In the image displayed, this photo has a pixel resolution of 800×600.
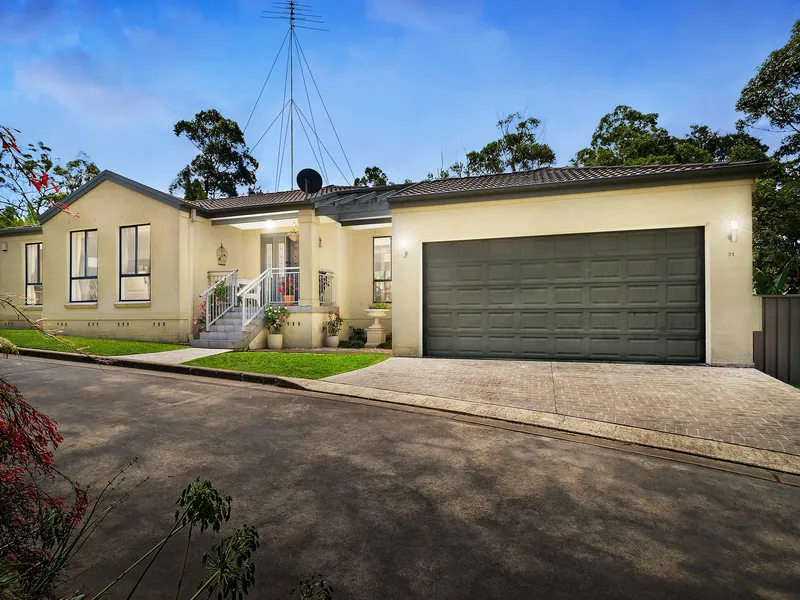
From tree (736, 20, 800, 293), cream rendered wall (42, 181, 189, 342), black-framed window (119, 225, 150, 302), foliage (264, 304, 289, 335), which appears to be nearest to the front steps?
foliage (264, 304, 289, 335)

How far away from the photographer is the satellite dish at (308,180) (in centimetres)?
1563

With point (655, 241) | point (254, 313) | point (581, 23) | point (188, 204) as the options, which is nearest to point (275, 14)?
point (188, 204)

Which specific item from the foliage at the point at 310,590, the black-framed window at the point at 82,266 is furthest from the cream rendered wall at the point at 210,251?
the foliage at the point at 310,590

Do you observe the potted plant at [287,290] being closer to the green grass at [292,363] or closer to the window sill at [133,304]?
the green grass at [292,363]

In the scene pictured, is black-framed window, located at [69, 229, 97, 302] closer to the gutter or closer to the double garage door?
the gutter

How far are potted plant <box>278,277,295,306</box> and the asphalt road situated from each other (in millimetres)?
8067

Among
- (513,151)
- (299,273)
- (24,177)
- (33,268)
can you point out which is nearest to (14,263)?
(33,268)

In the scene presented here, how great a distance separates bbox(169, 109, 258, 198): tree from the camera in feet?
102

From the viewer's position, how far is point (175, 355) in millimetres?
9695

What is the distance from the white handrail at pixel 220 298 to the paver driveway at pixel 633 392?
665 cm

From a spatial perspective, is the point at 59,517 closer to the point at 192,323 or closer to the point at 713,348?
the point at 713,348

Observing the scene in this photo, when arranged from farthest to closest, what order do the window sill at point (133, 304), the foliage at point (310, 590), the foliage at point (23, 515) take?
the window sill at point (133, 304)
the foliage at point (23, 515)
the foliage at point (310, 590)

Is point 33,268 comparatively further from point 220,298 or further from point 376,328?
point 376,328

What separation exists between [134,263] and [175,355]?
19.7 feet
